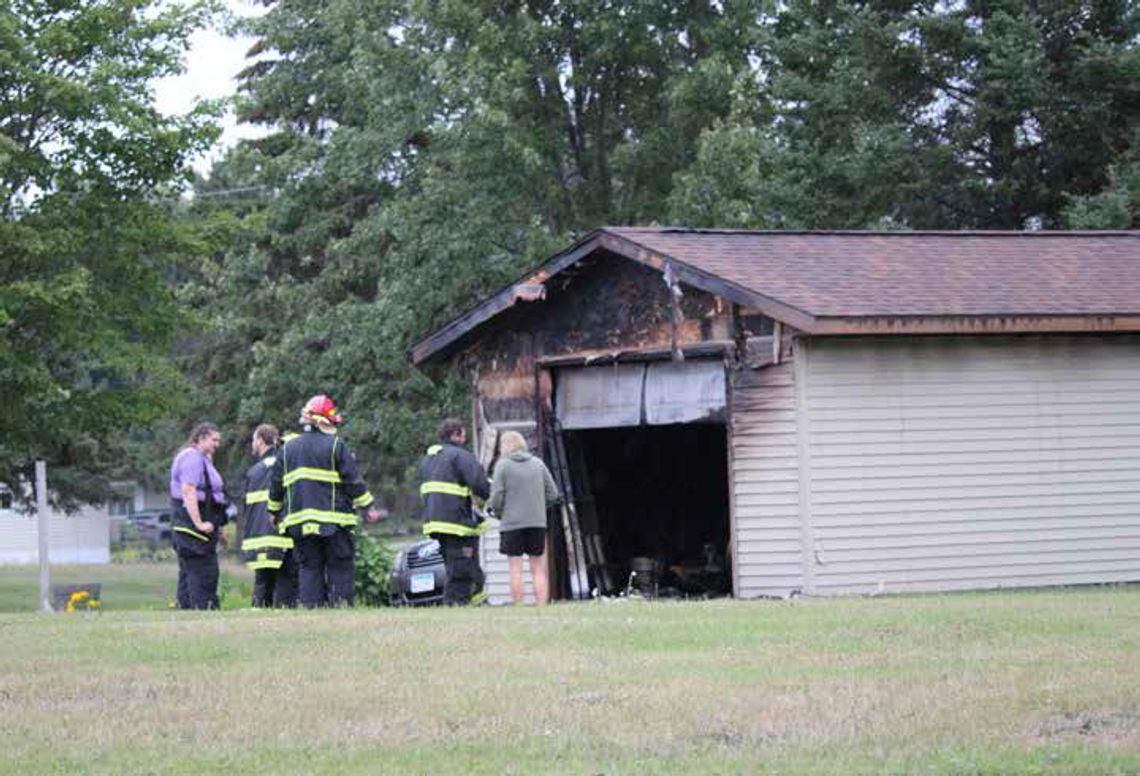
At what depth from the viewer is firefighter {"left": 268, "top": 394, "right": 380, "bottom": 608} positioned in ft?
52.4

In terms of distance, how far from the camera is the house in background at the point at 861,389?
1889 cm

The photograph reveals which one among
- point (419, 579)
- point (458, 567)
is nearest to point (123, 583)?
point (419, 579)

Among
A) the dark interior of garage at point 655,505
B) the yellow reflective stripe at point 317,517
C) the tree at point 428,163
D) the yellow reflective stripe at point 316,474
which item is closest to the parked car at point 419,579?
the dark interior of garage at point 655,505

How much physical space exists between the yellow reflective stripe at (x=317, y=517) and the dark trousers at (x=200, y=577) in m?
1.44

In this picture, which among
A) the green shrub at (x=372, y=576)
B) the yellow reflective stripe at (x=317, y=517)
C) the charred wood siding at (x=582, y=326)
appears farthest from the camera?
the green shrub at (x=372, y=576)

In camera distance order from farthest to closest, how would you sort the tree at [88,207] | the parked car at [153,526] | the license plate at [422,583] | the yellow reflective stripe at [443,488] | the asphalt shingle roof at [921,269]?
1. the parked car at [153,526]
2. the tree at [88,207]
3. the license plate at [422,583]
4. the asphalt shingle roof at [921,269]
5. the yellow reflective stripe at [443,488]

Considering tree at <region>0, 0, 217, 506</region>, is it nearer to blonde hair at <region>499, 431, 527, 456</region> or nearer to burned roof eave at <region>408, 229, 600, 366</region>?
burned roof eave at <region>408, 229, 600, 366</region>

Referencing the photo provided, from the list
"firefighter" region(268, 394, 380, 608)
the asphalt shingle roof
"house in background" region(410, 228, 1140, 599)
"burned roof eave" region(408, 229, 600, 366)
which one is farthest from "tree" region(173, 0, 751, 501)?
"firefighter" region(268, 394, 380, 608)

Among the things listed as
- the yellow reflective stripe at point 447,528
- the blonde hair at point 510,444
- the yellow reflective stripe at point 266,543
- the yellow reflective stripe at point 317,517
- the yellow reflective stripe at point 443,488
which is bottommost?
the yellow reflective stripe at point 266,543

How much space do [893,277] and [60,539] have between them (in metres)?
43.1

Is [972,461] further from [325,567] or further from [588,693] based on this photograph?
[588,693]

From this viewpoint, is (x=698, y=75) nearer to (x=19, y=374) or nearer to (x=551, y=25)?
(x=551, y=25)

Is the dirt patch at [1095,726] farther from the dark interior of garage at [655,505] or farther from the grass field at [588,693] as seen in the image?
the dark interior of garage at [655,505]

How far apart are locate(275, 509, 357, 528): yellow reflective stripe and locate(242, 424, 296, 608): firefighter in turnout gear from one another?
628 millimetres
